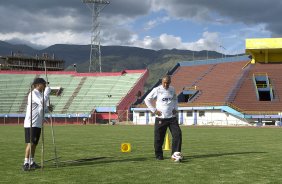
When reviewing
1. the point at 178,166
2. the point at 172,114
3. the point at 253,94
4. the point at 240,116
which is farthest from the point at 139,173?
the point at 253,94

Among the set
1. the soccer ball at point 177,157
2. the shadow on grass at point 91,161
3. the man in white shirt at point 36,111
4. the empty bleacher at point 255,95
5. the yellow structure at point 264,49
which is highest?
→ the yellow structure at point 264,49

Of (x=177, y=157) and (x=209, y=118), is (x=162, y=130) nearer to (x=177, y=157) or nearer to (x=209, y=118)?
(x=177, y=157)

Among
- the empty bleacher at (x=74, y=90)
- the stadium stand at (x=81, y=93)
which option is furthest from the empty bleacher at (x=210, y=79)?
the empty bleacher at (x=74, y=90)

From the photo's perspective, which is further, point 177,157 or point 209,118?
point 209,118

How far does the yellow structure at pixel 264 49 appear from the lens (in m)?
66.8

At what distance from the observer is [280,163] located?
34.9 ft

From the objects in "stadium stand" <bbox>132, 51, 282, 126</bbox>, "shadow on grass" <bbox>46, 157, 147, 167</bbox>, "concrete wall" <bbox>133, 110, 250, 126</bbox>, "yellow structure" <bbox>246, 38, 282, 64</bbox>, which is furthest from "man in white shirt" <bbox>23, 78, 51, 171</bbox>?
"yellow structure" <bbox>246, 38, 282, 64</bbox>

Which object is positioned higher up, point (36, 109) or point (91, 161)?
point (36, 109)

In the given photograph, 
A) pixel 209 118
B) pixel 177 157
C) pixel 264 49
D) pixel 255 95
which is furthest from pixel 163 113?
pixel 264 49

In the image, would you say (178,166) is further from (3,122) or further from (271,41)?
(3,122)

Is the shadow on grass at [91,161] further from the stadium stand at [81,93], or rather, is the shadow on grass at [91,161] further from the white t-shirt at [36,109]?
the stadium stand at [81,93]

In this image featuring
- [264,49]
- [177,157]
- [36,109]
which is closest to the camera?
[36,109]

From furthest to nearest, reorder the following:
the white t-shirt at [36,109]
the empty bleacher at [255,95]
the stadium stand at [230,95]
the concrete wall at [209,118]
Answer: the concrete wall at [209,118], the empty bleacher at [255,95], the stadium stand at [230,95], the white t-shirt at [36,109]

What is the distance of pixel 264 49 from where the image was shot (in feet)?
220
